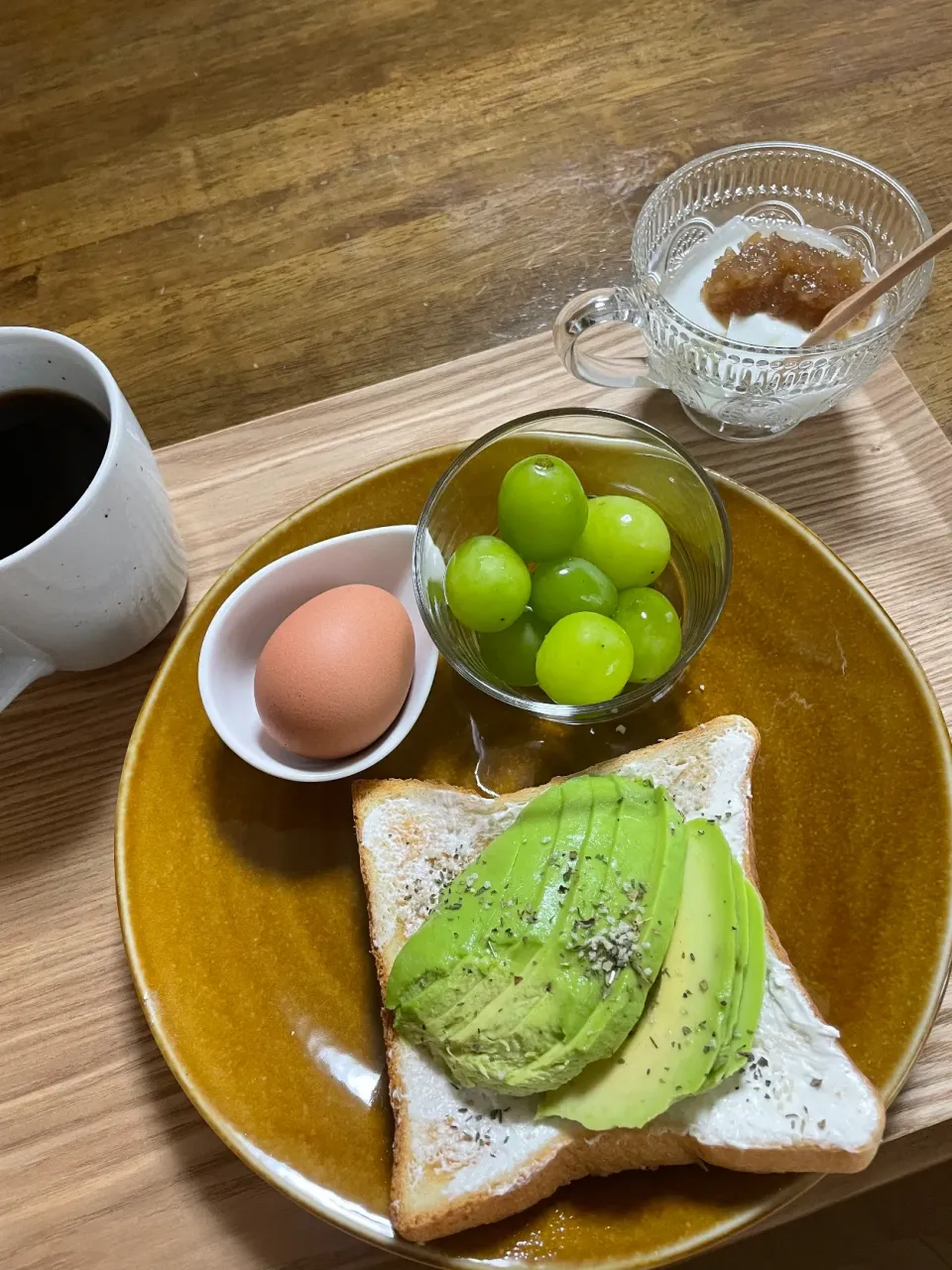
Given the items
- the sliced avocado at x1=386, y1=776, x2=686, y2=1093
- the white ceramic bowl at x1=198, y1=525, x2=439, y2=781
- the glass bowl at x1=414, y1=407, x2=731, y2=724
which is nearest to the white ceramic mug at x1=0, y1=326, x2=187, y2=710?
the white ceramic bowl at x1=198, y1=525, x2=439, y2=781

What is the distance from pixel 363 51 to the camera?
192 cm

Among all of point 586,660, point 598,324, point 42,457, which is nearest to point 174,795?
point 42,457

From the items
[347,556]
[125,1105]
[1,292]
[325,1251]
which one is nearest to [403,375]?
[347,556]

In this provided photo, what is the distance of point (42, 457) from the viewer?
46.5 inches

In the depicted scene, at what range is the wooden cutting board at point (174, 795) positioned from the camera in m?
1.08

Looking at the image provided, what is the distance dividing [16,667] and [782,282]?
4.01 ft

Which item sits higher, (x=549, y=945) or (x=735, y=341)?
(x=735, y=341)

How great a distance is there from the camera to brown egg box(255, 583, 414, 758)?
1135 millimetres

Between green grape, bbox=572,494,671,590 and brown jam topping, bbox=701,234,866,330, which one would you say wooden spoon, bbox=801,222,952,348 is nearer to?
brown jam topping, bbox=701,234,866,330

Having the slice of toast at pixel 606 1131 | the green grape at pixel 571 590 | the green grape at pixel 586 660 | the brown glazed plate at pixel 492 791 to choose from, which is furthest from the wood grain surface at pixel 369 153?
the slice of toast at pixel 606 1131

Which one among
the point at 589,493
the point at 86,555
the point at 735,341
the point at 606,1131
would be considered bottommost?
the point at 606,1131

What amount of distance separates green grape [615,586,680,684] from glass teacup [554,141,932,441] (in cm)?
40

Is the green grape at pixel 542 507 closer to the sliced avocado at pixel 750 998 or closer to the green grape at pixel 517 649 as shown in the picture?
the green grape at pixel 517 649

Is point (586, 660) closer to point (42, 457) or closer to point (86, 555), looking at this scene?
point (86, 555)
